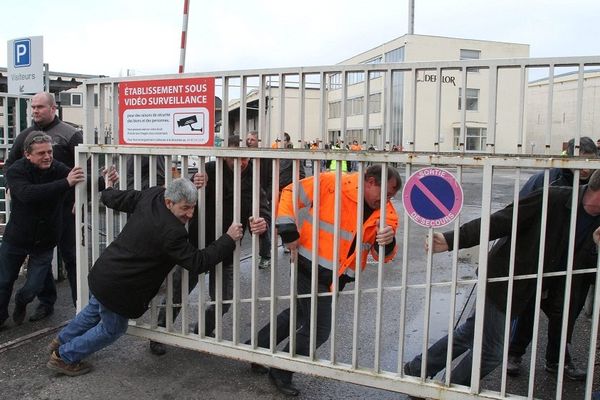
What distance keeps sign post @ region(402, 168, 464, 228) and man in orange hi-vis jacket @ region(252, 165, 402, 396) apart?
203 millimetres

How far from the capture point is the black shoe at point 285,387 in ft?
11.9

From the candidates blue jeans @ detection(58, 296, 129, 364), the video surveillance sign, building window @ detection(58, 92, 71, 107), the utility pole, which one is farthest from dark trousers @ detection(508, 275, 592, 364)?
the utility pole

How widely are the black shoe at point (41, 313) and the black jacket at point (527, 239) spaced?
3.81 m

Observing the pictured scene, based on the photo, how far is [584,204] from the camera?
3.14 meters

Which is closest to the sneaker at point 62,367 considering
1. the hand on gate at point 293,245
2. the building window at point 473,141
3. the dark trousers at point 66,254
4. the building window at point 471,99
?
the dark trousers at point 66,254

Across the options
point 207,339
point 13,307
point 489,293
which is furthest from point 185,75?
point 13,307

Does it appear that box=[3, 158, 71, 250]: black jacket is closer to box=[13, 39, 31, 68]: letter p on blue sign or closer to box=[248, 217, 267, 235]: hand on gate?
box=[248, 217, 267, 235]: hand on gate

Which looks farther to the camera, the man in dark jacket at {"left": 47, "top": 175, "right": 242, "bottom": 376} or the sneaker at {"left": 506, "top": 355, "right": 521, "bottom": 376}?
the sneaker at {"left": 506, "top": 355, "right": 521, "bottom": 376}

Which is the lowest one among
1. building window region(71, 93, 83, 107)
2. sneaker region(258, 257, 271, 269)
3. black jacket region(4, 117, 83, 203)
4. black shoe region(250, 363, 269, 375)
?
black shoe region(250, 363, 269, 375)

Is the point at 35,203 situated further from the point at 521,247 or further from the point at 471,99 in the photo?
the point at 521,247

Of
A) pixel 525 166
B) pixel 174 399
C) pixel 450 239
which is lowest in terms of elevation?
pixel 174 399

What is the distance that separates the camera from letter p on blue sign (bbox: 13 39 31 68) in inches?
268

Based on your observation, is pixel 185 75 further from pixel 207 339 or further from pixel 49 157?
pixel 207 339

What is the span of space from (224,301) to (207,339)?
310 mm
